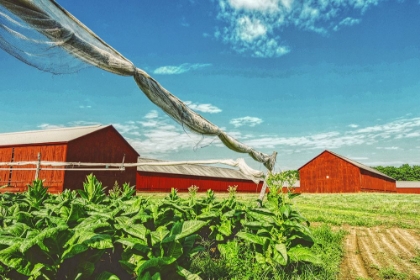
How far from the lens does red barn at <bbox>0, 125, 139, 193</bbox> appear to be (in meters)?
19.3

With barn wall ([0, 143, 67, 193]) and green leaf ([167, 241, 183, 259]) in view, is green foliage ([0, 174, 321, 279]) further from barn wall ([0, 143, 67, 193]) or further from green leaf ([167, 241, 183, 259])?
barn wall ([0, 143, 67, 193])

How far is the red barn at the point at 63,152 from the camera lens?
19.3 meters

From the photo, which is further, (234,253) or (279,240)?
(234,253)

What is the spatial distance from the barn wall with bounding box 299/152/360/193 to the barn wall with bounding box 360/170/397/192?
145 centimetres

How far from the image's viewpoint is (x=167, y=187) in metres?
32.4

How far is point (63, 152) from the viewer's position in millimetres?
19188

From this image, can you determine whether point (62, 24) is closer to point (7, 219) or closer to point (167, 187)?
point (7, 219)

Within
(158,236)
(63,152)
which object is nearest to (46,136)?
(63,152)

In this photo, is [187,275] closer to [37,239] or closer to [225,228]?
[37,239]

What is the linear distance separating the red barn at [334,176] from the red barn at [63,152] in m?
27.0

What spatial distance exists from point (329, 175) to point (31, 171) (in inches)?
1368

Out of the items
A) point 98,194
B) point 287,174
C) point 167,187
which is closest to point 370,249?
point 287,174

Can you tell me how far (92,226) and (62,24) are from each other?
5.74 feet

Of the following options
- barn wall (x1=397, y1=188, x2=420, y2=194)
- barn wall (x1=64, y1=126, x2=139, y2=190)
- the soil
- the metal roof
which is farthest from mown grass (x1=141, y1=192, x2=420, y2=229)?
barn wall (x1=397, y1=188, x2=420, y2=194)
